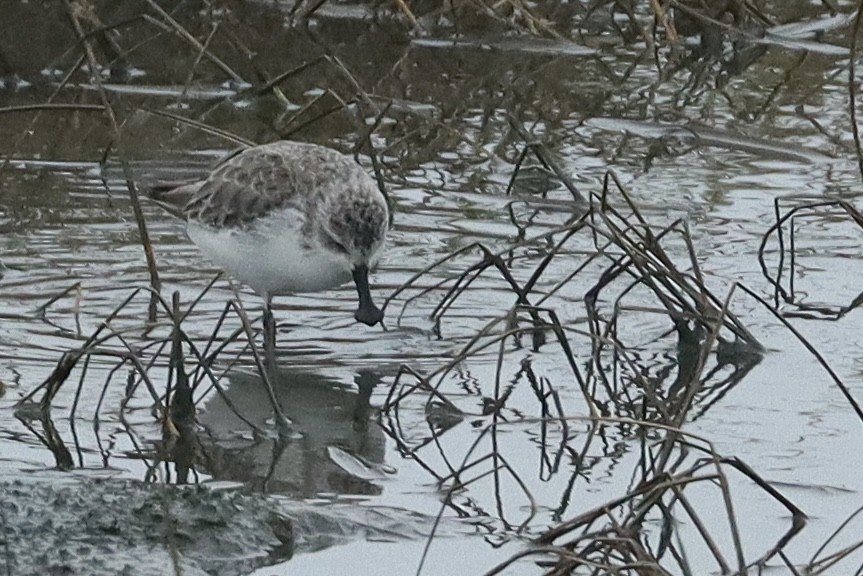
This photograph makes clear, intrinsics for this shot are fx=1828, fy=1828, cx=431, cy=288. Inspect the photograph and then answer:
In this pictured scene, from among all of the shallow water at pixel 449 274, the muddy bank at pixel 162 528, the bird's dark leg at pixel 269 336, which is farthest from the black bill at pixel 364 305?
the muddy bank at pixel 162 528

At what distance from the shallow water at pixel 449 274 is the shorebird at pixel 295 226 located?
0.98 feet

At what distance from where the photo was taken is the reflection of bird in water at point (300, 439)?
6.02m

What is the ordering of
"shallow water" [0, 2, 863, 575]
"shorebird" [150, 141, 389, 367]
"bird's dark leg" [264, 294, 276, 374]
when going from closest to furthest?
"shallow water" [0, 2, 863, 575] → "bird's dark leg" [264, 294, 276, 374] → "shorebird" [150, 141, 389, 367]

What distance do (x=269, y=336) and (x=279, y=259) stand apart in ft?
1.05

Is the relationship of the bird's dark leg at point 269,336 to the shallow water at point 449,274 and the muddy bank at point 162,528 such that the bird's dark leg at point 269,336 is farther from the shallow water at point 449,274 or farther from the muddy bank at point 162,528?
the muddy bank at point 162,528

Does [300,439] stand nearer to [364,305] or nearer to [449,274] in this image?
[364,305]

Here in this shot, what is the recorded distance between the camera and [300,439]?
21.1ft

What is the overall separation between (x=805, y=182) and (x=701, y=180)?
547 millimetres

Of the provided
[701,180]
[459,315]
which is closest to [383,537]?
[459,315]

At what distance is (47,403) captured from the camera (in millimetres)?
6406

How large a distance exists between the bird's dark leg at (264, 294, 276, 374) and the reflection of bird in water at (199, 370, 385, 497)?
0.21 feet

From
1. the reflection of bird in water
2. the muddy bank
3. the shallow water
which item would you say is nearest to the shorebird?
the reflection of bird in water

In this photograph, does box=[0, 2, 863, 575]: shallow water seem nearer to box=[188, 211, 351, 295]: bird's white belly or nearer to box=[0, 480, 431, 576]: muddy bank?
box=[0, 480, 431, 576]: muddy bank

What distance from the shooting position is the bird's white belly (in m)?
7.18
